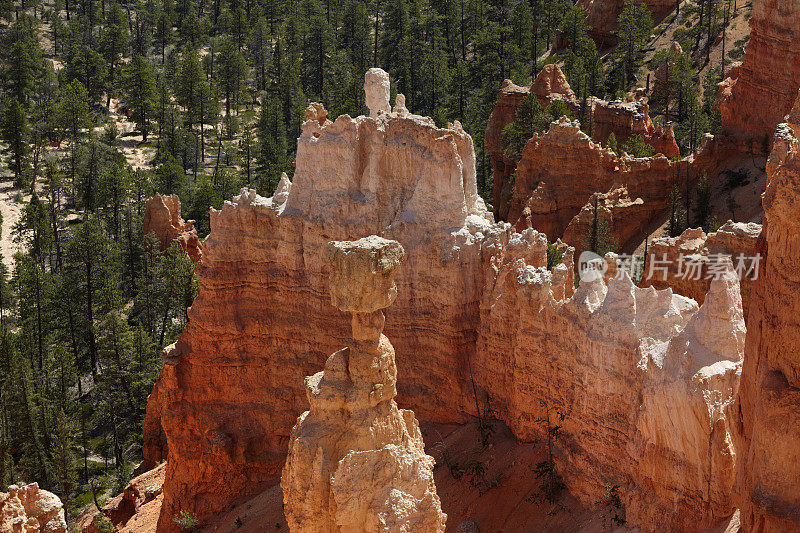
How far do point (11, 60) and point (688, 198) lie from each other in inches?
2430

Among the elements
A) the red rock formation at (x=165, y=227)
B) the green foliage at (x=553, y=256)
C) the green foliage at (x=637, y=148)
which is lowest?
the red rock formation at (x=165, y=227)

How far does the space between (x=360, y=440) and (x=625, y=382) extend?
7.19 m

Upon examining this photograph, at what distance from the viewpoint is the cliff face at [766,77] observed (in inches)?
2007

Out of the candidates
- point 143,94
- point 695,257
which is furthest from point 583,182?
point 143,94

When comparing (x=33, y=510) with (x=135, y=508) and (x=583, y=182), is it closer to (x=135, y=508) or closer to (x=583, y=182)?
(x=135, y=508)

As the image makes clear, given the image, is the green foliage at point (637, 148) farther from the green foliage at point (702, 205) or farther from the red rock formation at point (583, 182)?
the green foliage at point (702, 205)

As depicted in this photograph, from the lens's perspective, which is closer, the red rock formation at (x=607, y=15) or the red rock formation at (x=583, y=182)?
the red rock formation at (x=583, y=182)

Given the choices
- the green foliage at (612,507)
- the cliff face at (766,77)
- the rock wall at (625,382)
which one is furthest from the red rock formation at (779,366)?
the cliff face at (766,77)

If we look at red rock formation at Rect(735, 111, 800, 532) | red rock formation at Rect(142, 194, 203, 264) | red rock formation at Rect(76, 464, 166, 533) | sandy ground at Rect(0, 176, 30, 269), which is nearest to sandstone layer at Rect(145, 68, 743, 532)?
red rock formation at Rect(76, 464, 166, 533)

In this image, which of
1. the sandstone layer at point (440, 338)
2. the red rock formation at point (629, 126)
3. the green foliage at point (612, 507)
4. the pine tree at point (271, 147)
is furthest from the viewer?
the pine tree at point (271, 147)

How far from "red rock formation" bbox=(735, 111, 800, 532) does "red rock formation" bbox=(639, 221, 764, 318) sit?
52.8ft

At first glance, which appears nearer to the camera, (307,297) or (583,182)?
(307,297)

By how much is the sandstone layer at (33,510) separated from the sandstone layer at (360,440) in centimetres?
965

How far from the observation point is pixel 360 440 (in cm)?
1764
